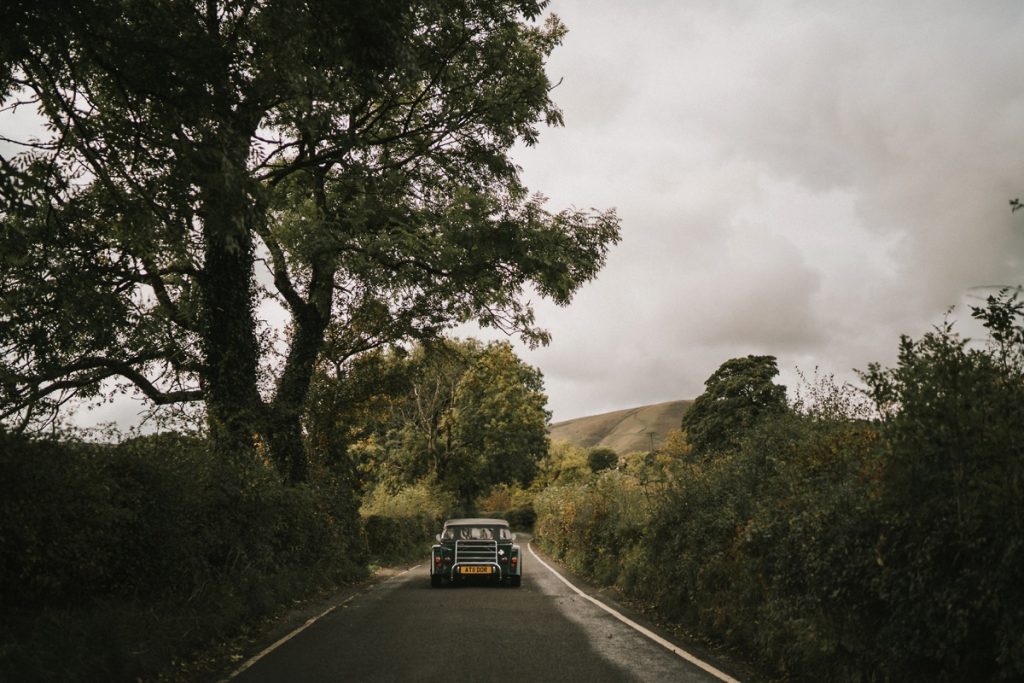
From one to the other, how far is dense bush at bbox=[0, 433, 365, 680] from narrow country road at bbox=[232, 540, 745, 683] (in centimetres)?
113

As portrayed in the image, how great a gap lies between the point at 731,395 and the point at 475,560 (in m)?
44.8

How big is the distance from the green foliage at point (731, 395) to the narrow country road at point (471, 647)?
4435cm

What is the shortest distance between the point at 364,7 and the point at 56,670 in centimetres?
621

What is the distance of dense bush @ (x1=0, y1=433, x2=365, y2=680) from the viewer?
270 inches

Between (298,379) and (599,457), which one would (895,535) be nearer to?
(298,379)

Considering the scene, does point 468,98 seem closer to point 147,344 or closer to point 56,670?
point 147,344

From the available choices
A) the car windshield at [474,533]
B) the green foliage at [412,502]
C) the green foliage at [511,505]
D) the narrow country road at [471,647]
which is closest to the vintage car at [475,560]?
the car windshield at [474,533]

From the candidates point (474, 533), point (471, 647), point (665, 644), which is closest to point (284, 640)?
point (471, 647)

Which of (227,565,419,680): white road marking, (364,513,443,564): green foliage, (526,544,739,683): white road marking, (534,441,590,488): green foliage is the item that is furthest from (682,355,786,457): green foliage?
(227,565,419,680): white road marking

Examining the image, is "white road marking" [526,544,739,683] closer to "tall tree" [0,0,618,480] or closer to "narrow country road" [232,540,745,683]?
"narrow country road" [232,540,745,683]

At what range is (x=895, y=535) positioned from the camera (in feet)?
19.6

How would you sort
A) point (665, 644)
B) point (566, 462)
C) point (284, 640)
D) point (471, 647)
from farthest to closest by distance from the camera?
1. point (566, 462)
2. point (284, 640)
3. point (665, 644)
4. point (471, 647)

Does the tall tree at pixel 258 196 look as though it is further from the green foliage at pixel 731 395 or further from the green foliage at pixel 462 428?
the green foliage at pixel 731 395

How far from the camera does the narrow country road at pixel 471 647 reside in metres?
7.53
